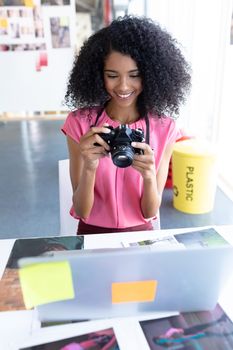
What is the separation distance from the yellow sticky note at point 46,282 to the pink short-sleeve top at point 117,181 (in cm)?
64

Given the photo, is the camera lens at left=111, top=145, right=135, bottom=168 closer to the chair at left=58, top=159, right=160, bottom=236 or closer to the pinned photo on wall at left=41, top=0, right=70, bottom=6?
the chair at left=58, top=159, right=160, bottom=236

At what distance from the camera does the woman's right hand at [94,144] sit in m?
1.03

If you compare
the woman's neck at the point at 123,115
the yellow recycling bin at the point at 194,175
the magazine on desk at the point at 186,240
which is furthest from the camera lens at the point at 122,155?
the yellow recycling bin at the point at 194,175

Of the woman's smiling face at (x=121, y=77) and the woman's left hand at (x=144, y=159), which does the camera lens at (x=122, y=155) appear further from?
the woman's smiling face at (x=121, y=77)

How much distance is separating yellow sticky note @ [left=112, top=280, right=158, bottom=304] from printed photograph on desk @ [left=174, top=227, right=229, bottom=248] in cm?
31

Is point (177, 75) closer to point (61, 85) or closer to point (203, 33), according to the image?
point (203, 33)

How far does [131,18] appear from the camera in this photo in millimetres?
1180

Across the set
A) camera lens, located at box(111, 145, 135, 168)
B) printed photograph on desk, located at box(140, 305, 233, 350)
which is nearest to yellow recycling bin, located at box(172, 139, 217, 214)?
Answer: camera lens, located at box(111, 145, 135, 168)

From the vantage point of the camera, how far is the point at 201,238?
100 cm

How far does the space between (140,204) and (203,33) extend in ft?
7.91

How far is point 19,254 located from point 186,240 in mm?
462

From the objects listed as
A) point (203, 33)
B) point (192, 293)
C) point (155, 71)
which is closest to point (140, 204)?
point (155, 71)

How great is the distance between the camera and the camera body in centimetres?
98

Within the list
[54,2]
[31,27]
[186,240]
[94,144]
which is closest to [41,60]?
[31,27]
